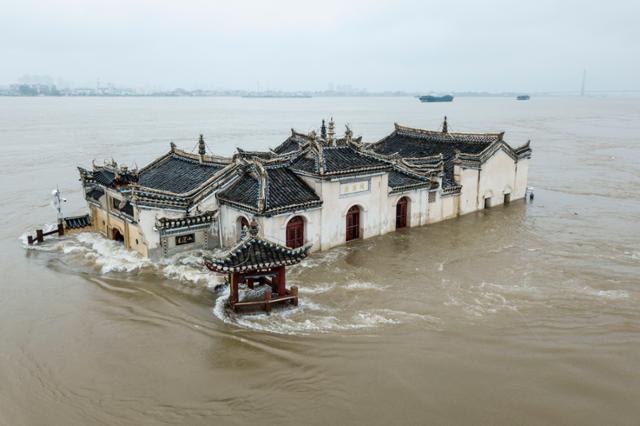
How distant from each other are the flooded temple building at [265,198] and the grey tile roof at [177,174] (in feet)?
0.20

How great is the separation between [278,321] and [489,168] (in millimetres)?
22084

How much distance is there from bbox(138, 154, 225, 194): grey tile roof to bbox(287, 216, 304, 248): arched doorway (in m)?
4.96

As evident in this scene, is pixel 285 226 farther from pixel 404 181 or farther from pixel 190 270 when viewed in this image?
pixel 404 181

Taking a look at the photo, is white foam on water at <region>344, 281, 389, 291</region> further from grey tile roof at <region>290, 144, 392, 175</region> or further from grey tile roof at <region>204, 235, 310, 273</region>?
grey tile roof at <region>290, 144, 392, 175</region>

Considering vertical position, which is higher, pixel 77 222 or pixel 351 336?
pixel 77 222

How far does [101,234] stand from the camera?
27.9m

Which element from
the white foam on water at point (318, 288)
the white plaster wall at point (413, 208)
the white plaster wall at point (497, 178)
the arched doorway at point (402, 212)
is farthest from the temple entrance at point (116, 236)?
the white plaster wall at point (497, 178)

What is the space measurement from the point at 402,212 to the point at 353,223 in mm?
4239

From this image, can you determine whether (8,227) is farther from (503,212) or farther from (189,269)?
(503,212)

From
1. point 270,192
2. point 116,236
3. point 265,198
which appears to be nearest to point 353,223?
point 270,192

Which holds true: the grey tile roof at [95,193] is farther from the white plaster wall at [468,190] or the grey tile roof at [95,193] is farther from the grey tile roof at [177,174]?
the white plaster wall at [468,190]

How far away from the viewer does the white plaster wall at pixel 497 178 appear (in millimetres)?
34625

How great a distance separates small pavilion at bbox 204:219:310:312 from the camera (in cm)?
1675

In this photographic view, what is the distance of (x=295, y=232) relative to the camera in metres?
24.4
